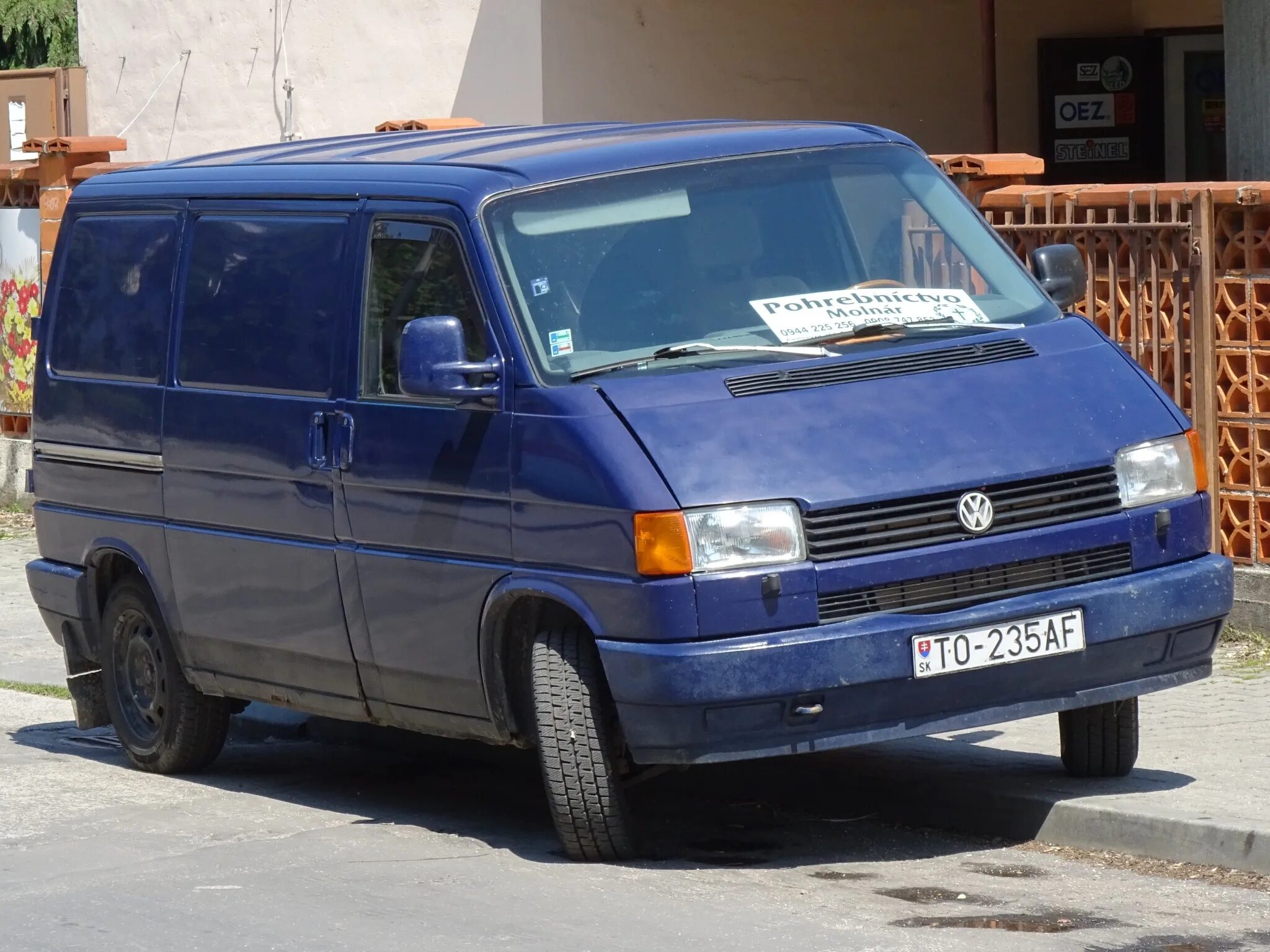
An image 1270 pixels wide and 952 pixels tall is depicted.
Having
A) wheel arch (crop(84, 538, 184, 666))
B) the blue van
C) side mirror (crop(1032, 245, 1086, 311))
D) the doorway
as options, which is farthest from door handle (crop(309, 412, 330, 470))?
the doorway

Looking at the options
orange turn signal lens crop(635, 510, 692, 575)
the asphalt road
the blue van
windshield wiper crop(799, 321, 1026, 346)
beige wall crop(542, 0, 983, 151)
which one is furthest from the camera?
beige wall crop(542, 0, 983, 151)

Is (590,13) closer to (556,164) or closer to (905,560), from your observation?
(556,164)

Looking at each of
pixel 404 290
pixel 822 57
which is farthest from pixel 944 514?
pixel 822 57

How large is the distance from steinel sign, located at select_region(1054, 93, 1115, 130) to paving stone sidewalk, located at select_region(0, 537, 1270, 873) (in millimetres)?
9568

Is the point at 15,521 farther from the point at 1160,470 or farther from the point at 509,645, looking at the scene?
the point at 1160,470

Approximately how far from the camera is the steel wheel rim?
7965mm

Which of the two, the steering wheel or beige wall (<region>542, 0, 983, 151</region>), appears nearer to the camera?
the steering wheel

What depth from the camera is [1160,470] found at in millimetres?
6227

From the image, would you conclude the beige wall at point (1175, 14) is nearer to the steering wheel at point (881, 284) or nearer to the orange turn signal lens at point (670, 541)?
the steering wheel at point (881, 284)

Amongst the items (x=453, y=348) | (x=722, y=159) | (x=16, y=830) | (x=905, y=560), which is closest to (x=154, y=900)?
(x=16, y=830)

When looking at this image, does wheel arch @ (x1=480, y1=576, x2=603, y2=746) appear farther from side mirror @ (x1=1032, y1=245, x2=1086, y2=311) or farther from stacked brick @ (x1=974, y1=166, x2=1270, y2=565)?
stacked brick @ (x1=974, y1=166, x2=1270, y2=565)

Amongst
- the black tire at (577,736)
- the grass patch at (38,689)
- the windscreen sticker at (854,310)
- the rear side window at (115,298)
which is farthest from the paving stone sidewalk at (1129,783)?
the grass patch at (38,689)

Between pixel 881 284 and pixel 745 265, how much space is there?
1.46 ft

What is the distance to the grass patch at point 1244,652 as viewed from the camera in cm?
853
